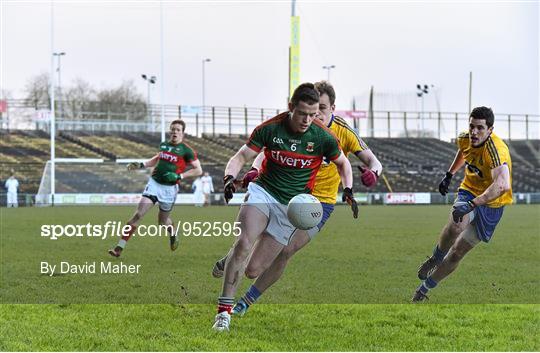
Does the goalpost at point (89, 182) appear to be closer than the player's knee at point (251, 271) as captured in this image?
No

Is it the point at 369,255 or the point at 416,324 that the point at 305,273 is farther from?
the point at 416,324

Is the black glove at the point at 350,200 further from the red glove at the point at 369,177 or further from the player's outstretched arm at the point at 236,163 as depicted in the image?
the player's outstretched arm at the point at 236,163

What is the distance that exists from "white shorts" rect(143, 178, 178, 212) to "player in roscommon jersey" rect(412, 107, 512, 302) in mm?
5005

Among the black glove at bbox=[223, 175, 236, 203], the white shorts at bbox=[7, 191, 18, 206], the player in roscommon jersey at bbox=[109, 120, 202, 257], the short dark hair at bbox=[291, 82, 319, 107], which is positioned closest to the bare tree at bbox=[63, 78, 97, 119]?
the white shorts at bbox=[7, 191, 18, 206]

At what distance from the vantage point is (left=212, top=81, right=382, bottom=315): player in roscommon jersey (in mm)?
7113

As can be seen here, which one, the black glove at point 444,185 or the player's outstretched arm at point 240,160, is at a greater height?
the player's outstretched arm at point 240,160

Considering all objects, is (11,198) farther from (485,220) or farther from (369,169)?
(369,169)

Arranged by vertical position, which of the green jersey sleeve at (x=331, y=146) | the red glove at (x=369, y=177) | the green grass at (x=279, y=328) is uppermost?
the green jersey sleeve at (x=331, y=146)

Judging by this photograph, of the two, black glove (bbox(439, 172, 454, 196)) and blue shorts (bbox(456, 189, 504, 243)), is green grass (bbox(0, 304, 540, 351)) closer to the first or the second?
blue shorts (bbox(456, 189, 504, 243))

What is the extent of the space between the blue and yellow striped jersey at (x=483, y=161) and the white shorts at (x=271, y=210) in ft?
7.42

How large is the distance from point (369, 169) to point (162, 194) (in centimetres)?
613

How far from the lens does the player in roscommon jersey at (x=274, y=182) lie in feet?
21.3

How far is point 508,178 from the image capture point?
7.42m

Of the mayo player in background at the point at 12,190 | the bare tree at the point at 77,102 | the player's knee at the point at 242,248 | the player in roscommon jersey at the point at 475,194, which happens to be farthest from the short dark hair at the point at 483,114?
the mayo player in background at the point at 12,190
